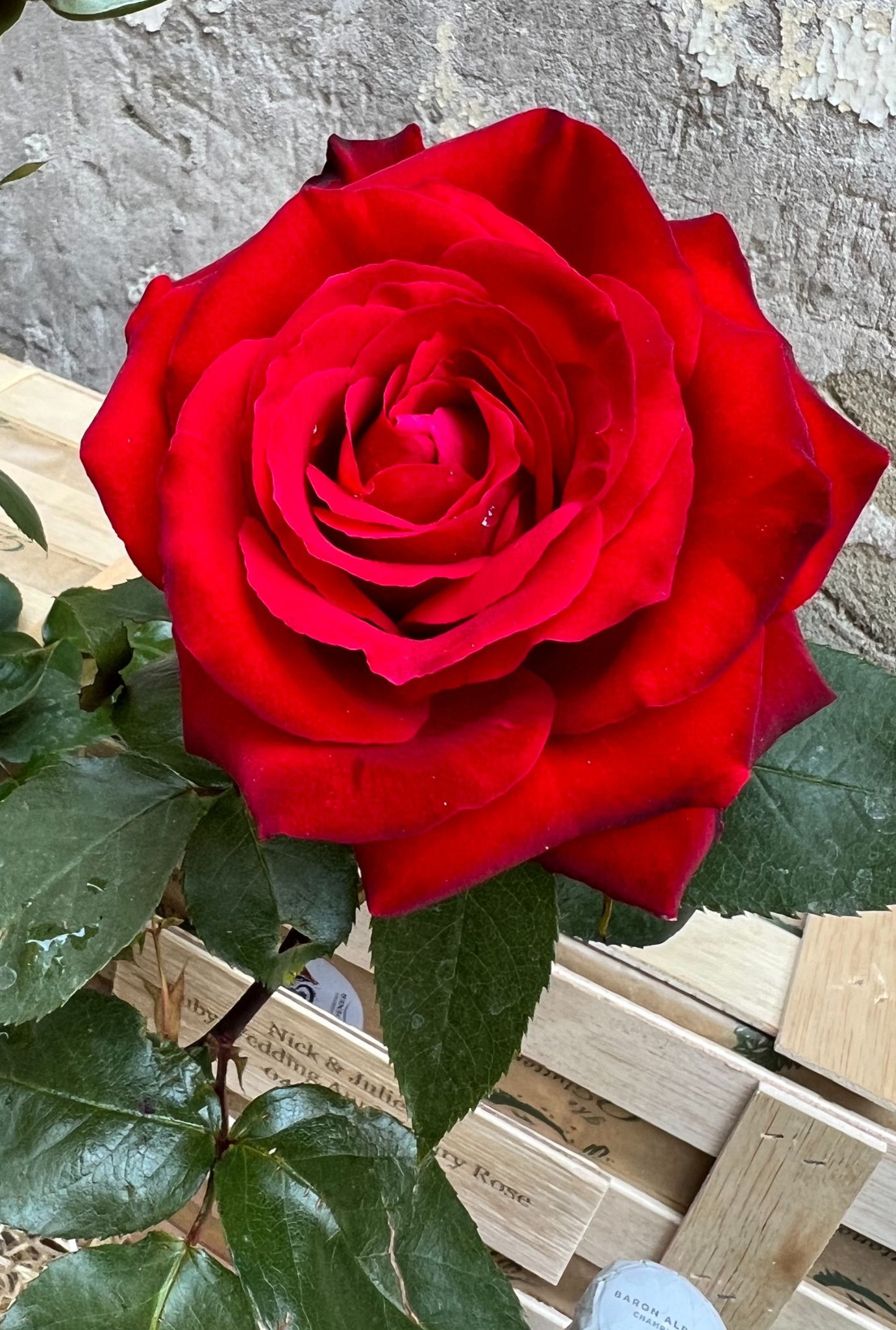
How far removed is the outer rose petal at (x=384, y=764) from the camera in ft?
0.59

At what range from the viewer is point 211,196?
102 centimetres

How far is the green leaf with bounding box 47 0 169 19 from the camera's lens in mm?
265

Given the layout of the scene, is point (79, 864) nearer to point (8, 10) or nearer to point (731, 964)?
point (8, 10)

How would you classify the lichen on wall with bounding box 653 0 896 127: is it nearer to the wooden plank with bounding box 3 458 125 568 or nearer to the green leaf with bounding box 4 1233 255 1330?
the wooden plank with bounding box 3 458 125 568

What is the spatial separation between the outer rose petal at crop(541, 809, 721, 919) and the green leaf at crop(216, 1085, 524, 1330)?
0.17 meters

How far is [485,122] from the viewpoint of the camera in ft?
2.93

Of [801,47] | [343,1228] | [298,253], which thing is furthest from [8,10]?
[801,47]

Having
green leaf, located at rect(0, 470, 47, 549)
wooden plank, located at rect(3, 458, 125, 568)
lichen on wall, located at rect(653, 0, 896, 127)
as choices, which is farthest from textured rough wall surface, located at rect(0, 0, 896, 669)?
green leaf, located at rect(0, 470, 47, 549)

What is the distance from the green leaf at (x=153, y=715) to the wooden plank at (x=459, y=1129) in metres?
0.32

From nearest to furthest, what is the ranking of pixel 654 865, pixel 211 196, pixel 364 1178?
pixel 654 865 < pixel 364 1178 < pixel 211 196

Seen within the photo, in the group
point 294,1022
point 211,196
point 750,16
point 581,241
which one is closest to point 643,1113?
point 294,1022

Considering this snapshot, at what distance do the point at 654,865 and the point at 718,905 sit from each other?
0.27 feet

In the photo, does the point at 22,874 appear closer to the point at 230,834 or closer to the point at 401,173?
the point at 230,834

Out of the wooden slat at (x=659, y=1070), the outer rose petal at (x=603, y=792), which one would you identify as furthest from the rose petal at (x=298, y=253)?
the wooden slat at (x=659, y=1070)
